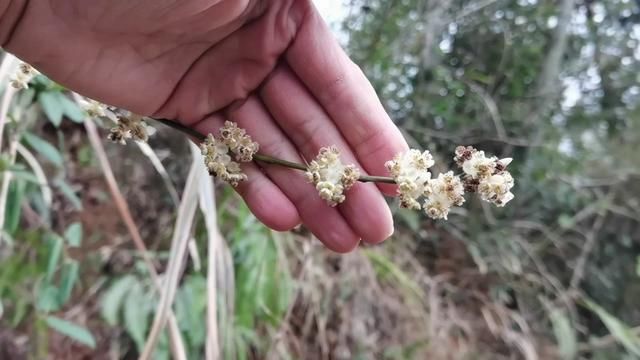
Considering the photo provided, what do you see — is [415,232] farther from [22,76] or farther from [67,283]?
[22,76]

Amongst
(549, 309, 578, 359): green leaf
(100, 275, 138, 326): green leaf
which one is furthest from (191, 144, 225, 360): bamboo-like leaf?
(549, 309, 578, 359): green leaf

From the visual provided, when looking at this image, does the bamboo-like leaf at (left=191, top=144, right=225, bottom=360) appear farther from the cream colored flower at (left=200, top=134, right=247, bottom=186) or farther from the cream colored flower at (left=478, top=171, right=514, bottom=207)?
the cream colored flower at (left=478, top=171, right=514, bottom=207)

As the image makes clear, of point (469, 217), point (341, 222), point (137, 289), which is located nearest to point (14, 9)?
point (341, 222)

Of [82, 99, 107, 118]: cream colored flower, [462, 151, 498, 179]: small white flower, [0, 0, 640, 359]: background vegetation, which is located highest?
[82, 99, 107, 118]: cream colored flower

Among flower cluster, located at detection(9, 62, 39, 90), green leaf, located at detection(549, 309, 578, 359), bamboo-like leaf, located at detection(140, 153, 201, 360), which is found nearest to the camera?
flower cluster, located at detection(9, 62, 39, 90)

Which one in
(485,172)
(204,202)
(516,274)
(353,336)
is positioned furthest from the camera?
(516,274)

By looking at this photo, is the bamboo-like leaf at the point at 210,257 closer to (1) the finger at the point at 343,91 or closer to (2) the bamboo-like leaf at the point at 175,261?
(2) the bamboo-like leaf at the point at 175,261

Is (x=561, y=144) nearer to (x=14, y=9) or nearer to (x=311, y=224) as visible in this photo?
(x=311, y=224)

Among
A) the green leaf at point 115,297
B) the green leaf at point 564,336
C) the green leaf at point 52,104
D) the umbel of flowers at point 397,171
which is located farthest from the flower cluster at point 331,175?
the green leaf at point 564,336
